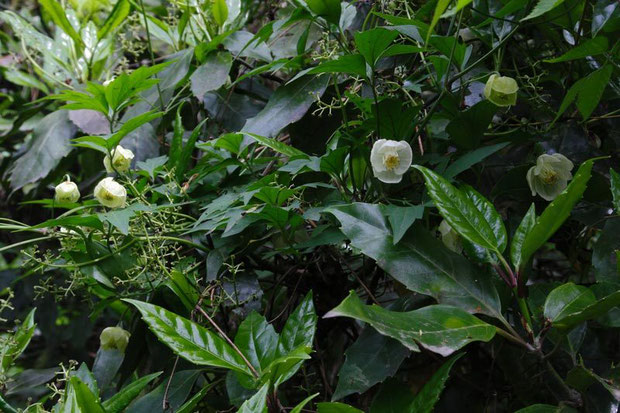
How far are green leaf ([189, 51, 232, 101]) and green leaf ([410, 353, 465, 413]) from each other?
23.6 inches

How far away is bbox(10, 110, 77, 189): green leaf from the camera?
53.2 inches

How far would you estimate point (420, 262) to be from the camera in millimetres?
744

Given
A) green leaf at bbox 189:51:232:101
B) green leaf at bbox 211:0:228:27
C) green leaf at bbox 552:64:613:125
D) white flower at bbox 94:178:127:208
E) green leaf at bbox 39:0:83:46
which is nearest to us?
green leaf at bbox 552:64:613:125

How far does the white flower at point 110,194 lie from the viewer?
0.92 metres

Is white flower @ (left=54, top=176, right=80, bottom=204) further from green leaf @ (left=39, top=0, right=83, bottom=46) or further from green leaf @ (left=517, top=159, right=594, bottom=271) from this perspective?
green leaf @ (left=517, top=159, right=594, bottom=271)

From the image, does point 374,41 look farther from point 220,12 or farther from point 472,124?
point 220,12

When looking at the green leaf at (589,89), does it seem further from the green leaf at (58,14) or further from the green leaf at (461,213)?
the green leaf at (58,14)

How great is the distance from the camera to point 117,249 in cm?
92

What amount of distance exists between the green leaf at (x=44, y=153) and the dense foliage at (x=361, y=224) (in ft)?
0.66

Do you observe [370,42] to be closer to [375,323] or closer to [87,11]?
[375,323]

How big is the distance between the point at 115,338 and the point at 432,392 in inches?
19.2

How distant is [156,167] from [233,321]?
261 millimetres

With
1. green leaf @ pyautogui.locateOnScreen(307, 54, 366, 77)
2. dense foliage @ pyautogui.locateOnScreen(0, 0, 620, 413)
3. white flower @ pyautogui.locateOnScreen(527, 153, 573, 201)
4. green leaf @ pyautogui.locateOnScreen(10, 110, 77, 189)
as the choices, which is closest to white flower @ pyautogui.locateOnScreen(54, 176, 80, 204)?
dense foliage @ pyautogui.locateOnScreen(0, 0, 620, 413)

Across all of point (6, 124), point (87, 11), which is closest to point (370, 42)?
point (87, 11)
